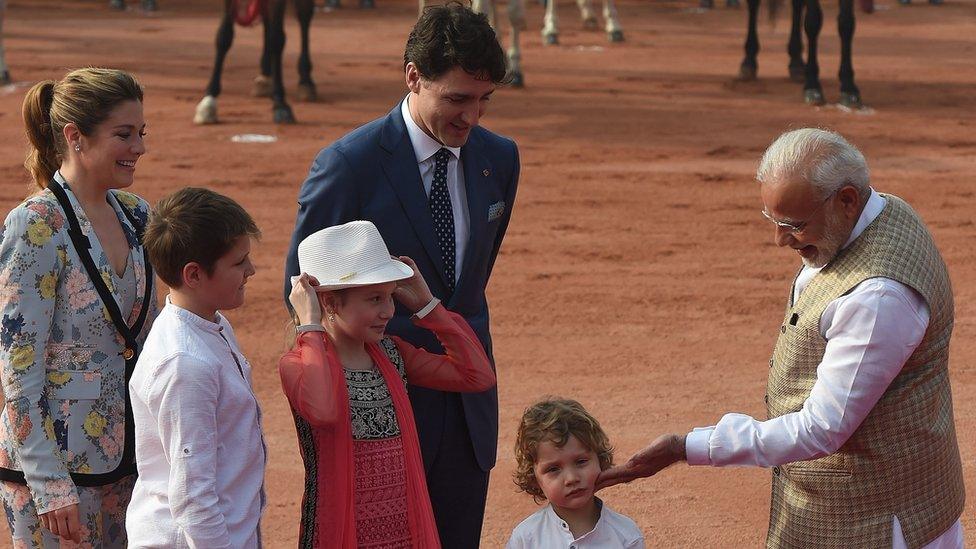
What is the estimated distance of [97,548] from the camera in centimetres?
358

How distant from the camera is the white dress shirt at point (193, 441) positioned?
3090mm

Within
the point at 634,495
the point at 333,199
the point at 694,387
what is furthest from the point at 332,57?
the point at 333,199

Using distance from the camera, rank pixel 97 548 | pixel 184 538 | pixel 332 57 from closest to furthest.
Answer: pixel 184 538 → pixel 97 548 → pixel 332 57

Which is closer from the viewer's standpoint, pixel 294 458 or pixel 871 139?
pixel 294 458

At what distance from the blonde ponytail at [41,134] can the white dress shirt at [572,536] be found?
1706mm

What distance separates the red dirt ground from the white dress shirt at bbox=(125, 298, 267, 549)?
7.32ft

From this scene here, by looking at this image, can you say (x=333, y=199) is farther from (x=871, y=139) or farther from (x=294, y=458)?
(x=871, y=139)

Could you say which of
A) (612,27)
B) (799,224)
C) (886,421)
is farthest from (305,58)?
(886,421)

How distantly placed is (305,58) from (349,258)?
12319 mm

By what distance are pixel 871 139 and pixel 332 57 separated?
28.1ft

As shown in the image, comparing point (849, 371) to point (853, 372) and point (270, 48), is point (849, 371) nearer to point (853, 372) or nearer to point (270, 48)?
point (853, 372)

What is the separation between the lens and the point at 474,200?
386 centimetres

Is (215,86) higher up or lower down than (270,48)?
lower down

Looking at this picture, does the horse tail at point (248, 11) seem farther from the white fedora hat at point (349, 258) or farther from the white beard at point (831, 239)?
the white beard at point (831, 239)
